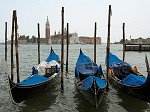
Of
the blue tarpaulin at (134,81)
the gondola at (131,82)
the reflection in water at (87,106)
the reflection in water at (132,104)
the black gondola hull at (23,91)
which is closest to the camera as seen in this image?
the black gondola hull at (23,91)

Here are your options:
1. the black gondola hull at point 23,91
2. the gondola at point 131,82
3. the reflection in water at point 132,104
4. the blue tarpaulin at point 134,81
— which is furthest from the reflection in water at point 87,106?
the black gondola hull at point 23,91

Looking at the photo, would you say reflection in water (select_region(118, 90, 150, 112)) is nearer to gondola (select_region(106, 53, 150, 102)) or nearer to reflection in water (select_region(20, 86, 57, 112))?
gondola (select_region(106, 53, 150, 102))

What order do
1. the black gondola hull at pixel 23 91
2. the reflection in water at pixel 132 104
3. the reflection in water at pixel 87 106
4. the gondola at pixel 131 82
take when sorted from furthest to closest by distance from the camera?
the reflection in water at pixel 132 104 → the reflection in water at pixel 87 106 → the gondola at pixel 131 82 → the black gondola hull at pixel 23 91

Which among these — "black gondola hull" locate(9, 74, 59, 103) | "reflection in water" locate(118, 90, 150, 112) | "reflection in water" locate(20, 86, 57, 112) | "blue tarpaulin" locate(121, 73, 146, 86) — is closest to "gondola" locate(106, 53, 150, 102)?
"blue tarpaulin" locate(121, 73, 146, 86)

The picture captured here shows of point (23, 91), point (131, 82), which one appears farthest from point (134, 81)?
point (23, 91)

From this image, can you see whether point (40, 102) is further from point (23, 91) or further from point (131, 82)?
point (131, 82)

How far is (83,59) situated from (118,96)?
16.2 ft

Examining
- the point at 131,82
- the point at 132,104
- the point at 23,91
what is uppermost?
the point at 131,82

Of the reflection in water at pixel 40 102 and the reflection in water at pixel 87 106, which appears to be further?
the reflection in water at pixel 40 102

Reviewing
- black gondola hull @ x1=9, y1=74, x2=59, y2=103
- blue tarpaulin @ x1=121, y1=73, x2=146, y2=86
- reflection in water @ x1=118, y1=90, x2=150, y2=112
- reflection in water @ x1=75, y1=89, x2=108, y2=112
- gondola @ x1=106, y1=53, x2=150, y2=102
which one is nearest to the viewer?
black gondola hull @ x1=9, y1=74, x2=59, y2=103

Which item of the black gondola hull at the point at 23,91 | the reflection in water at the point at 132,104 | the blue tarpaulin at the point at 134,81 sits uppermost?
the blue tarpaulin at the point at 134,81

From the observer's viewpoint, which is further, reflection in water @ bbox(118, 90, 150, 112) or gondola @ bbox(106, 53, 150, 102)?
reflection in water @ bbox(118, 90, 150, 112)

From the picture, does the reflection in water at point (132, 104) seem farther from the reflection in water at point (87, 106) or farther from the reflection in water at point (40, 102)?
the reflection in water at point (40, 102)

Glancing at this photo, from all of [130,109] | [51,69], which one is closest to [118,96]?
[130,109]
